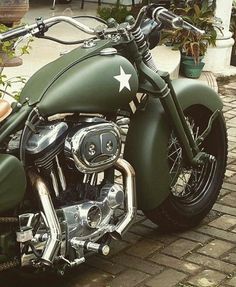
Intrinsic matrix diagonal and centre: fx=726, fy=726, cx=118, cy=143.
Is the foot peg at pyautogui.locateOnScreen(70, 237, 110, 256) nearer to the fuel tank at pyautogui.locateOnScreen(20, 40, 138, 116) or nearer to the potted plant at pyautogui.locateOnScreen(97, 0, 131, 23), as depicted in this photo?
the fuel tank at pyautogui.locateOnScreen(20, 40, 138, 116)

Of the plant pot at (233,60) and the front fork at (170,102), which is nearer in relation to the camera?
the front fork at (170,102)

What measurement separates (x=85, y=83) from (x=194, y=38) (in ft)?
14.8

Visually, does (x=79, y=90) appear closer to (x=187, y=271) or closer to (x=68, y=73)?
(x=68, y=73)

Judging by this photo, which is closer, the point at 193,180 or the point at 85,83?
the point at 85,83

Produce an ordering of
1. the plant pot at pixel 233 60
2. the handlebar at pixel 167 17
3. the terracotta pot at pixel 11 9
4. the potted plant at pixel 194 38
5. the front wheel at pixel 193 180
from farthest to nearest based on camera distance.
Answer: the plant pot at pixel 233 60 < the potted plant at pixel 194 38 < the terracotta pot at pixel 11 9 < the front wheel at pixel 193 180 < the handlebar at pixel 167 17

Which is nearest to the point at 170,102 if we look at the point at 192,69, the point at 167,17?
the point at 167,17

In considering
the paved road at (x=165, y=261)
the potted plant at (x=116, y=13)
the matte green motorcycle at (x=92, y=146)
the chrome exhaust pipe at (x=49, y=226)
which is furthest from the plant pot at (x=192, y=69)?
the chrome exhaust pipe at (x=49, y=226)

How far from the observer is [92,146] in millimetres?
3359

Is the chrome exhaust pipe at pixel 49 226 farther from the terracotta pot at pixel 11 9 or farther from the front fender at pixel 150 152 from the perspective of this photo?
the terracotta pot at pixel 11 9

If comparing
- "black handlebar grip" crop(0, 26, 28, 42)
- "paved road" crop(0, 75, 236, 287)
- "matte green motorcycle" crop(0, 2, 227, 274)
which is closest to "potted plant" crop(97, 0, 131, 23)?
"paved road" crop(0, 75, 236, 287)

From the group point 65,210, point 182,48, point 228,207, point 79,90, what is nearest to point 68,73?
point 79,90

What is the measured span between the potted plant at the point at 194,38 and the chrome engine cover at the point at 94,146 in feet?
14.2

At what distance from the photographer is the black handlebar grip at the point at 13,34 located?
325 centimetres

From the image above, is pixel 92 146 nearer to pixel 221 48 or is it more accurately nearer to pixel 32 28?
pixel 32 28
